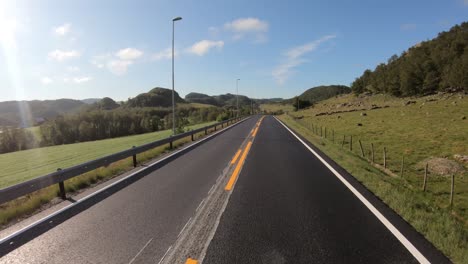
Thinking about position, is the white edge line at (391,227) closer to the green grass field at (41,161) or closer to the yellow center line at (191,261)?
the yellow center line at (191,261)

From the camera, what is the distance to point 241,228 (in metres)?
4.86

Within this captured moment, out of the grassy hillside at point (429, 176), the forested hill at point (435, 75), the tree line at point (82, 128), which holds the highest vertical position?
the forested hill at point (435, 75)

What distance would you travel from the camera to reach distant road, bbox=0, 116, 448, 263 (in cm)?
397

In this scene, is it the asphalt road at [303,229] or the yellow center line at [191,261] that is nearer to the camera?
the yellow center line at [191,261]

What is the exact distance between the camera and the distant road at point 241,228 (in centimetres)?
397

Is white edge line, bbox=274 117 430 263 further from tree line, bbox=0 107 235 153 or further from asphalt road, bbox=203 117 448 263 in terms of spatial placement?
tree line, bbox=0 107 235 153

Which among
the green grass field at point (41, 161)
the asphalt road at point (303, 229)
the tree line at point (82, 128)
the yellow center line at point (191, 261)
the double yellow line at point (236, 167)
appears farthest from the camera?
the tree line at point (82, 128)

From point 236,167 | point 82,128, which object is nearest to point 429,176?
point 236,167

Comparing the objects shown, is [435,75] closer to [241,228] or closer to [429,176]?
[429,176]

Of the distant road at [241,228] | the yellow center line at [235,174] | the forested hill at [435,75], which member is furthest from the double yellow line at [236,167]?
the forested hill at [435,75]

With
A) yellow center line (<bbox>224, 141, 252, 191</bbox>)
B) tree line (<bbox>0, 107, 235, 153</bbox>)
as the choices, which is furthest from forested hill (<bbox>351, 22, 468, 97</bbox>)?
yellow center line (<bbox>224, 141, 252, 191</bbox>)

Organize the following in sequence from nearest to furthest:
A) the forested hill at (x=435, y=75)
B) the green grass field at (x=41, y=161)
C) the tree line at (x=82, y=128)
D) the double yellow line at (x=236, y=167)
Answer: the double yellow line at (x=236, y=167), the green grass field at (x=41, y=161), the forested hill at (x=435, y=75), the tree line at (x=82, y=128)

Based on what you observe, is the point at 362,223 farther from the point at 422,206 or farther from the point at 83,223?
the point at 83,223

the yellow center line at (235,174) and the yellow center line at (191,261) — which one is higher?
the yellow center line at (191,261)
